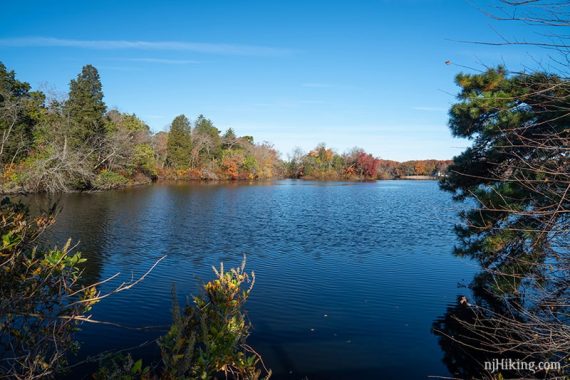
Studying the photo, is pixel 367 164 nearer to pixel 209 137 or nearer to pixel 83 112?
pixel 209 137

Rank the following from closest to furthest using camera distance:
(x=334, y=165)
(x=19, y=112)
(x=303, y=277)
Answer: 1. (x=303, y=277)
2. (x=19, y=112)
3. (x=334, y=165)

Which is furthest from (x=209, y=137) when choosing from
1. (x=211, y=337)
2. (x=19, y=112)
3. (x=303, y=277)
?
(x=211, y=337)

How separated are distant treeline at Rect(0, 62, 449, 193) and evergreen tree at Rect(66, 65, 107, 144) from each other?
90mm

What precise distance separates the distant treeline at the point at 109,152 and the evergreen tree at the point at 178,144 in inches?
6.5

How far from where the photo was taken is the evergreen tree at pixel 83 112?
37.9 meters

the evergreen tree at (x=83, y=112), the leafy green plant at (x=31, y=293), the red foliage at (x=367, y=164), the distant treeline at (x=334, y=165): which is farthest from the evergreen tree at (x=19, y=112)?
the red foliage at (x=367, y=164)

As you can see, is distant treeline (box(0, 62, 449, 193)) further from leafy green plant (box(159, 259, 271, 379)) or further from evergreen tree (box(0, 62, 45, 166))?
leafy green plant (box(159, 259, 271, 379))

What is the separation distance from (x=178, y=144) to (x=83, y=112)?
29467mm

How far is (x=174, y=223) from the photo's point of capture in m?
23.1

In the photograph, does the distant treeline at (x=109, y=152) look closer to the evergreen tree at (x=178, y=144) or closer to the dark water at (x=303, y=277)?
the evergreen tree at (x=178, y=144)

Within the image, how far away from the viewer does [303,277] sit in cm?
1309

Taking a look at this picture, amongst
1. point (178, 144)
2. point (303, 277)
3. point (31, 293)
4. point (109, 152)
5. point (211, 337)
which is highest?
point (178, 144)

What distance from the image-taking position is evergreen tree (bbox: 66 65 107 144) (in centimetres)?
3794

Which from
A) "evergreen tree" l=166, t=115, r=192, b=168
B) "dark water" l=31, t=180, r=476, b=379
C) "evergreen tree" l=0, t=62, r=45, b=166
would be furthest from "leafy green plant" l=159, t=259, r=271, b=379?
"evergreen tree" l=166, t=115, r=192, b=168
